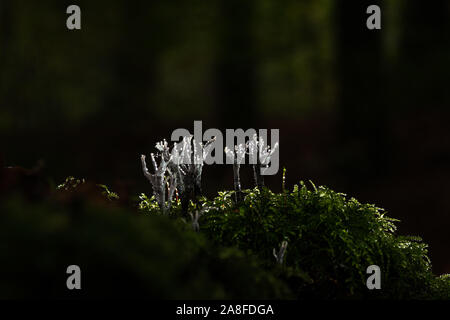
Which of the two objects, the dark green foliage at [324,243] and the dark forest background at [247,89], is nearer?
the dark green foliage at [324,243]

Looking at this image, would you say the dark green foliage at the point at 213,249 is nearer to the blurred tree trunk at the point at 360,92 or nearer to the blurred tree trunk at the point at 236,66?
the blurred tree trunk at the point at 360,92

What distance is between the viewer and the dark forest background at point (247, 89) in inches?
408

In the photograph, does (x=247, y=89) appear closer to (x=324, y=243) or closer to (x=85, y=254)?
(x=324, y=243)

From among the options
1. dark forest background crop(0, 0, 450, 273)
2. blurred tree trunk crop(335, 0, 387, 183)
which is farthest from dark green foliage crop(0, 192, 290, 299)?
blurred tree trunk crop(335, 0, 387, 183)

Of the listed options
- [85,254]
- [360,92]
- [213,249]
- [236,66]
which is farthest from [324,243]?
[236,66]

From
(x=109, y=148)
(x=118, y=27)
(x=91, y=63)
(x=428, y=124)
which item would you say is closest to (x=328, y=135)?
(x=428, y=124)

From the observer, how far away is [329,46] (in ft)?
63.7

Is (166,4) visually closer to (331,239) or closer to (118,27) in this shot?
(118,27)

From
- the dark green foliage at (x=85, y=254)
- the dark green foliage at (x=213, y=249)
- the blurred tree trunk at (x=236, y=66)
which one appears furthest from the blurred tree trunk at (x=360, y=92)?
the dark green foliage at (x=85, y=254)

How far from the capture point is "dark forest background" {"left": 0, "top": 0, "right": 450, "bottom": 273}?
10.4 metres

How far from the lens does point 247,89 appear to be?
13836 mm

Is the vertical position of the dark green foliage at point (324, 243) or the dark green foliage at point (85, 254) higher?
the dark green foliage at point (85, 254)

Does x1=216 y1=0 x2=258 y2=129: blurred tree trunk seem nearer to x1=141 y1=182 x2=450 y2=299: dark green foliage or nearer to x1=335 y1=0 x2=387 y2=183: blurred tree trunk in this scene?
x1=335 y1=0 x2=387 y2=183: blurred tree trunk

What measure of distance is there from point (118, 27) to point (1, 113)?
6417 millimetres
